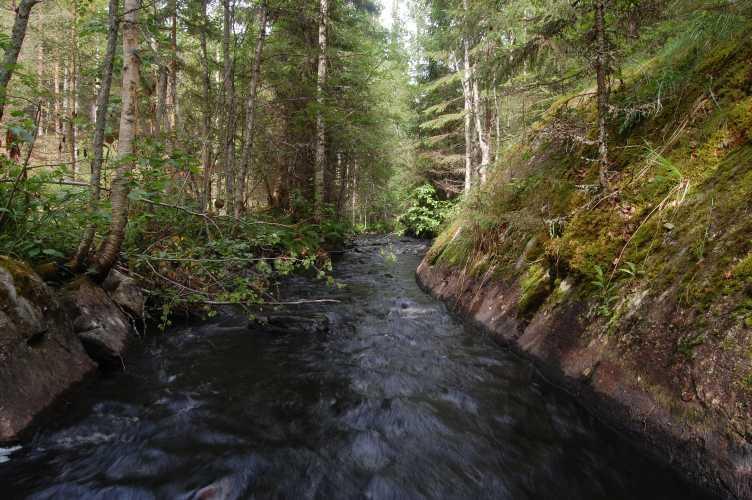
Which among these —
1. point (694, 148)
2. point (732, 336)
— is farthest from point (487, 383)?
point (694, 148)

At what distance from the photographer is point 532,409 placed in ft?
11.9

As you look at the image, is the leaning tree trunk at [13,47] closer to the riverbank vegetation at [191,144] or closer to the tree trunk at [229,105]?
the riverbank vegetation at [191,144]

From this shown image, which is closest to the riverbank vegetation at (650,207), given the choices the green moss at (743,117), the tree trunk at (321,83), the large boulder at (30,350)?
the green moss at (743,117)

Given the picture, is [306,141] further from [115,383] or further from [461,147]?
[115,383]

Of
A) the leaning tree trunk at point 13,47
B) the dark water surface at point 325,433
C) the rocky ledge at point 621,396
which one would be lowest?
the dark water surface at point 325,433

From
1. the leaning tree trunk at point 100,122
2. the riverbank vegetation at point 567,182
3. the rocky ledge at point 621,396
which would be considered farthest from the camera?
the leaning tree trunk at point 100,122

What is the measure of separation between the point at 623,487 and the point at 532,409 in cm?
108

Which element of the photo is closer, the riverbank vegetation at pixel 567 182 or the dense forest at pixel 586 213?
the dense forest at pixel 586 213

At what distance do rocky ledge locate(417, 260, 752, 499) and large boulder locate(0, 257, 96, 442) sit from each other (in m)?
4.88

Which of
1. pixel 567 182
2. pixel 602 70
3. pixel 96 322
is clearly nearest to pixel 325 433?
pixel 96 322

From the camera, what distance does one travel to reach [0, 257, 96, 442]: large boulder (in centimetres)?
289

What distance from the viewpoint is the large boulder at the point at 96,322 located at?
4.09 m

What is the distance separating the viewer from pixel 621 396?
2943 mm

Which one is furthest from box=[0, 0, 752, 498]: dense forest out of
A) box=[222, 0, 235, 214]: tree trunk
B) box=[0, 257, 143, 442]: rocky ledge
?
box=[222, 0, 235, 214]: tree trunk
